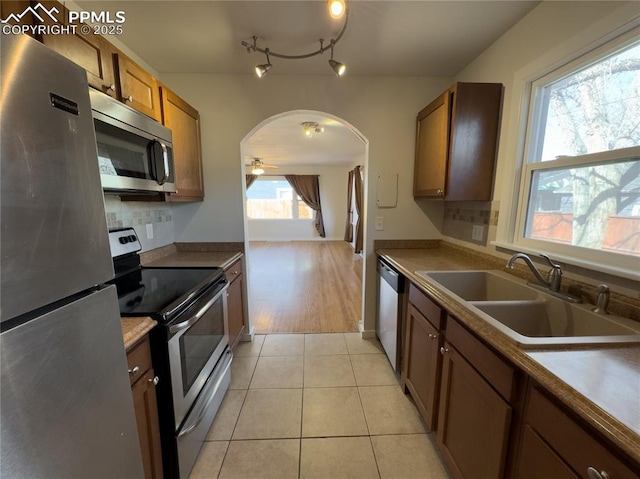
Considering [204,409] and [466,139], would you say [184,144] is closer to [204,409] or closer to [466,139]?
[204,409]

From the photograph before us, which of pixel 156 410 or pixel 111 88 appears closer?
pixel 156 410

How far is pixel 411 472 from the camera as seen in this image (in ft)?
4.37

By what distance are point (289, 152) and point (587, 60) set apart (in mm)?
4977

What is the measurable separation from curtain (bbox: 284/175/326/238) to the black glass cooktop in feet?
20.3

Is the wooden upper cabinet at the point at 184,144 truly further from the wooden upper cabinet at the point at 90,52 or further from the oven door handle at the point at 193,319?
the oven door handle at the point at 193,319

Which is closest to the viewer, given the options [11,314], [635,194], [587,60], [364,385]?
[11,314]

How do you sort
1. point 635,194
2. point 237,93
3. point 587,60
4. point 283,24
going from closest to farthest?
point 635,194
point 587,60
point 283,24
point 237,93

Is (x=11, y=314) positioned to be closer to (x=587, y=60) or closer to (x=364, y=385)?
(x=364, y=385)

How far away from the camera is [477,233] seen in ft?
6.48

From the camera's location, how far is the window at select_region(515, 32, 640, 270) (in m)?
1.09

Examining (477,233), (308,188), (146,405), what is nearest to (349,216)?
(308,188)

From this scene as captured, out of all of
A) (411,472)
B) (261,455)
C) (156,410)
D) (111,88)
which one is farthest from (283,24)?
(411,472)

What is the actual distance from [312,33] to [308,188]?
6.11 metres

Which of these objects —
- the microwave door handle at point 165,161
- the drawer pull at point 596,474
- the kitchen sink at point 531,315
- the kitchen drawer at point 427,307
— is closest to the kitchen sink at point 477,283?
the kitchen sink at point 531,315
